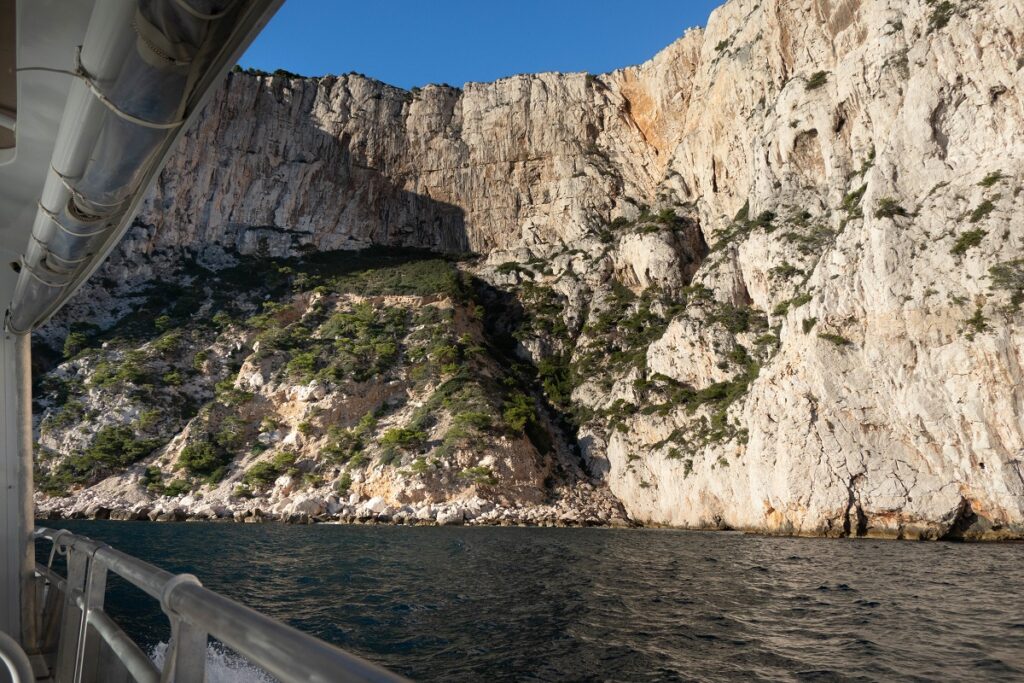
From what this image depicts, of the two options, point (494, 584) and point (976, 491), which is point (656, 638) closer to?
point (494, 584)

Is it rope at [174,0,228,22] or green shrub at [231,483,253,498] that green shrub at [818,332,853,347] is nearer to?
rope at [174,0,228,22]

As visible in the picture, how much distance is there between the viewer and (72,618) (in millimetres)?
3012

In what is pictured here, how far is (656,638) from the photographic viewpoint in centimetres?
961

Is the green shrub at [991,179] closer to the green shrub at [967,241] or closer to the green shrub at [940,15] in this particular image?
the green shrub at [967,241]

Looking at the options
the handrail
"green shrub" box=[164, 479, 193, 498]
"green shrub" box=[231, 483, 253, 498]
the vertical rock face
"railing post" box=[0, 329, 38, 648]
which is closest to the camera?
the handrail

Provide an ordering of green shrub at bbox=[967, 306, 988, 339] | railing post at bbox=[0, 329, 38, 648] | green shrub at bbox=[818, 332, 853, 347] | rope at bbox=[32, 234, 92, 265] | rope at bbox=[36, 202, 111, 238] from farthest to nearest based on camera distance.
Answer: green shrub at bbox=[818, 332, 853, 347], green shrub at bbox=[967, 306, 988, 339], railing post at bbox=[0, 329, 38, 648], rope at bbox=[32, 234, 92, 265], rope at bbox=[36, 202, 111, 238]

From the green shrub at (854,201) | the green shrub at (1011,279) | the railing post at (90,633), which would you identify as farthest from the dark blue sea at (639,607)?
the green shrub at (854,201)

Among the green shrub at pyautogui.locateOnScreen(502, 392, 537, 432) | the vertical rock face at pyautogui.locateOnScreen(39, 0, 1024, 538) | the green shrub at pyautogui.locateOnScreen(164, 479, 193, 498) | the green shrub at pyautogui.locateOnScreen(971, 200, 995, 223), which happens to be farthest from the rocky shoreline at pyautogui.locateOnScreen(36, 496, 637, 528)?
the green shrub at pyautogui.locateOnScreen(971, 200, 995, 223)

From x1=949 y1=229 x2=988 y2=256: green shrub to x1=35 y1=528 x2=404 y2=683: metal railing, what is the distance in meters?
33.0

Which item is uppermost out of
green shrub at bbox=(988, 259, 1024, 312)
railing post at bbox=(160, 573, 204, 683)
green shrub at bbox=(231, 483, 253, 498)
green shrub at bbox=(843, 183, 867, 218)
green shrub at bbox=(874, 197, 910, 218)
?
green shrub at bbox=(843, 183, 867, 218)

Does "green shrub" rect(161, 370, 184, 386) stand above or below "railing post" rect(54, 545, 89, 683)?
above

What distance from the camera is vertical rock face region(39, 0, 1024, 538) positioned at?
26250mm

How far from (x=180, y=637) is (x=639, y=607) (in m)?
11.7

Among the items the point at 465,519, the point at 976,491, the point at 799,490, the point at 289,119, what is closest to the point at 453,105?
the point at 289,119
